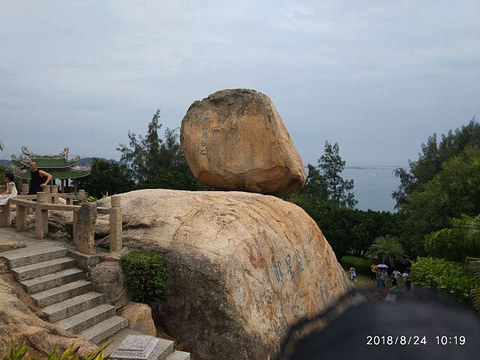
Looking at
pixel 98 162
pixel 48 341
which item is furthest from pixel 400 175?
pixel 48 341

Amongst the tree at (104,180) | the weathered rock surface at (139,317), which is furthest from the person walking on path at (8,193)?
the tree at (104,180)

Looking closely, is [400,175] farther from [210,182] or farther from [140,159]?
[210,182]

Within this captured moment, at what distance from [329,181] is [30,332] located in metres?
42.3

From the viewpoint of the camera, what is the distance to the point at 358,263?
2706 cm

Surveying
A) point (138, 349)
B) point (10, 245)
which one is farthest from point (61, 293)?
point (138, 349)

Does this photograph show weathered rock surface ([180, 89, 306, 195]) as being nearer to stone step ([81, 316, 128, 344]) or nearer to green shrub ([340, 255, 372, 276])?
stone step ([81, 316, 128, 344])

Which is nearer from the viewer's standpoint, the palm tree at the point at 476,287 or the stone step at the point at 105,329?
the stone step at the point at 105,329

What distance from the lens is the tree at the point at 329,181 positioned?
44688mm

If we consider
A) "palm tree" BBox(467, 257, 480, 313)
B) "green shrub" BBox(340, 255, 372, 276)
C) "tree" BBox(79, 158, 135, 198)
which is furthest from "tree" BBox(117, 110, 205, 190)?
"palm tree" BBox(467, 257, 480, 313)

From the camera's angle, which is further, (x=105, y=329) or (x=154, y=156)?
(x=154, y=156)

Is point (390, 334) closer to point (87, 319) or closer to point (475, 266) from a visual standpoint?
point (475, 266)

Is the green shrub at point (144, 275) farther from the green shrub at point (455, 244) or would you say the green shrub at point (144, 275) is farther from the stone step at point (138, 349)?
the green shrub at point (455, 244)

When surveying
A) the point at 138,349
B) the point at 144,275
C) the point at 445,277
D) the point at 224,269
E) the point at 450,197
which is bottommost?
the point at 445,277

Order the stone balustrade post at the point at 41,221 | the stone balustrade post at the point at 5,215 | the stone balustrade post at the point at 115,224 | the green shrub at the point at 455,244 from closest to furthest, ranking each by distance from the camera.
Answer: the stone balustrade post at the point at 115,224, the stone balustrade post at the point at 41,221, the stone balustrade post at the point at 5,215, the green shrub at the point at 455,244
